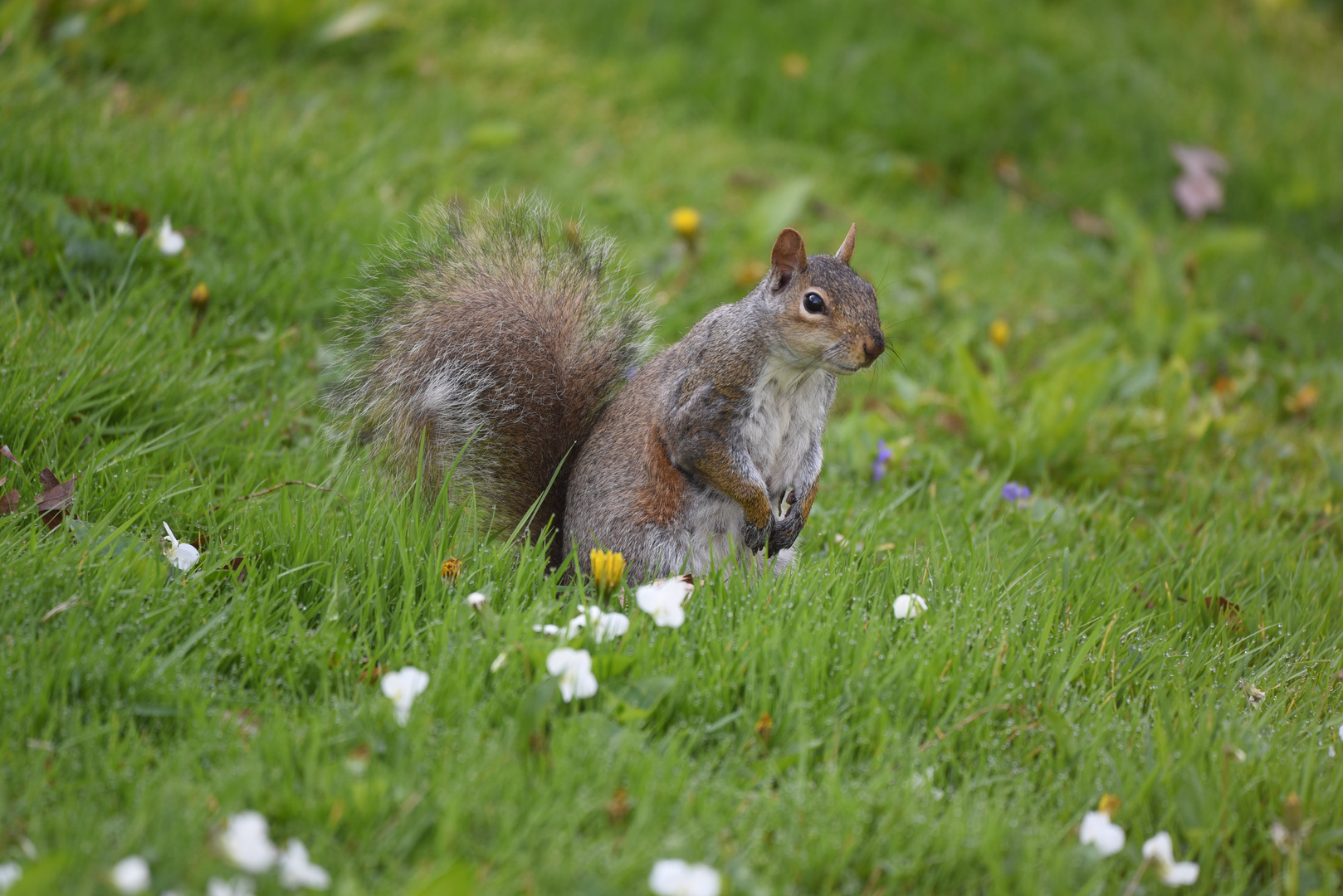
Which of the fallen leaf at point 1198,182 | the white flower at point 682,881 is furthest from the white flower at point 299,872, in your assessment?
the fallen leaf at point 1198,182

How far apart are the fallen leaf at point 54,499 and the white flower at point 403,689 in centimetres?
76

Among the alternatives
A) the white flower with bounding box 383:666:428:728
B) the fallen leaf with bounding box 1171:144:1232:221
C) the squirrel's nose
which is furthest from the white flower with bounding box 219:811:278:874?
the fallen leaf with bounding box 1171:144:1232:221

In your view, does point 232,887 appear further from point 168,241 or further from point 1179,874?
point 168,241

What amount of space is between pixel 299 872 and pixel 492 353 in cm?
116

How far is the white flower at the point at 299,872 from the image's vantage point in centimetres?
121

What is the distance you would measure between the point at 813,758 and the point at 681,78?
3.86 meters

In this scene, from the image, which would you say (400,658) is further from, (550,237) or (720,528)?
(550,237)

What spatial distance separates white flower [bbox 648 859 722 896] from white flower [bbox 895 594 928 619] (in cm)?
73

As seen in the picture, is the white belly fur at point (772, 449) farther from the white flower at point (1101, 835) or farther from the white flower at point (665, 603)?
the white flower at point (1101, 835)

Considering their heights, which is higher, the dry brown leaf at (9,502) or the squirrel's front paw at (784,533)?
the dry brown leaf at (9,502)

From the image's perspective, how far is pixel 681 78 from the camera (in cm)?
483

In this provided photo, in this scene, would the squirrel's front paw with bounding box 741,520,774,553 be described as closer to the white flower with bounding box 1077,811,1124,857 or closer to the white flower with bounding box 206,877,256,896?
the white flower with bounding box 1077,811,1124,857

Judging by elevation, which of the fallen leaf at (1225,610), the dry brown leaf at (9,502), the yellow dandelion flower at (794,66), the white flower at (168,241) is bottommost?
the fallen leaf at (1225,610)

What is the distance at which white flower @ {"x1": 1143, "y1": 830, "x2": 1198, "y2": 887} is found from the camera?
1.45 metres
